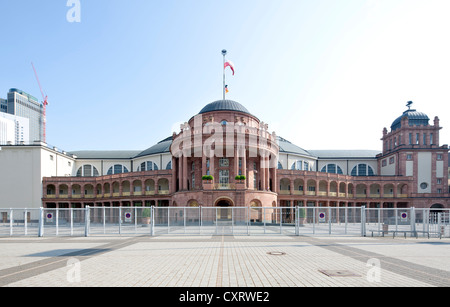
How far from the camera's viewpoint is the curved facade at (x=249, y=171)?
4169 cm

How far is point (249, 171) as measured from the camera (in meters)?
45.5

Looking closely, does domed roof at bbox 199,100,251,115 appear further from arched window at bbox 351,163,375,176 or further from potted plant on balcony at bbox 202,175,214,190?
arched window at bbox 351,163,375,176

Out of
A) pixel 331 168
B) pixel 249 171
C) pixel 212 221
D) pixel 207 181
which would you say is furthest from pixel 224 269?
pixel 331 168

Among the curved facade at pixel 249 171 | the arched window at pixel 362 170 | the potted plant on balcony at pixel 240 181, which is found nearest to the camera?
the potted plant on balcony at pixel 240 181

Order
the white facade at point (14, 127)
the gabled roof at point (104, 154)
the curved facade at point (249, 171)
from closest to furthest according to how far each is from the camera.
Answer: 1. the curved facade at point (249, 171)
2. the gabled roof at point (104, 154)
3. the white facade at point (14, 127)

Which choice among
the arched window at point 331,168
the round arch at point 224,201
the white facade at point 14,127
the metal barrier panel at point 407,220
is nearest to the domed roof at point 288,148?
the arched window at point 331,168

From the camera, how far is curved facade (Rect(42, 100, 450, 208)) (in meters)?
41.7

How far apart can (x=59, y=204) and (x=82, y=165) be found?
12.5 meters

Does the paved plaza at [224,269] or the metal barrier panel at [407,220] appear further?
the metal barrier panel at [407,220]

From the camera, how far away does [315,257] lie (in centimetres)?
1227

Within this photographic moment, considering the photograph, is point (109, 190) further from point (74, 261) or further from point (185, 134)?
point (74, 261)

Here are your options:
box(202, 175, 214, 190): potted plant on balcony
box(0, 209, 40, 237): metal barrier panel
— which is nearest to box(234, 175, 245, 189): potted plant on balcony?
box(202, 175, 214, 190): potted plant on balcony

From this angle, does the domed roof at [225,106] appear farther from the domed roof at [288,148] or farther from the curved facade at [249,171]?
the domed roof at [288,148]

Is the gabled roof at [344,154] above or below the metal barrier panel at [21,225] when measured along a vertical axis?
above
